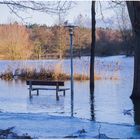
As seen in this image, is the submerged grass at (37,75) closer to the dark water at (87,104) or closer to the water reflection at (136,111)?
the dark water at (87,104)

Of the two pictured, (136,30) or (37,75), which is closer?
(136,30)

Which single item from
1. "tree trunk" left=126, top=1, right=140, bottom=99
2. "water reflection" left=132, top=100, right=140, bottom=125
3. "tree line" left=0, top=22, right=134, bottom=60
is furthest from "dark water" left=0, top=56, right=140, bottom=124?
"tree line" left=0, top=22, right=134, bottom=60

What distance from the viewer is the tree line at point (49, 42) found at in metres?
50.4

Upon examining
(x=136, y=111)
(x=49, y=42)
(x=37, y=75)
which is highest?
(x=49, y=42)

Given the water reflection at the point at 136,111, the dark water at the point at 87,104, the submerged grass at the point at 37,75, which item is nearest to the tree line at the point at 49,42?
the submerged grass at the point at 37,75

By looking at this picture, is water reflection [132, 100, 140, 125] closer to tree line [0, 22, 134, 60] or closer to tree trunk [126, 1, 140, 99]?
tree trunk [126, 1, 140, 99]

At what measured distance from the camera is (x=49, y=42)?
2643 inches

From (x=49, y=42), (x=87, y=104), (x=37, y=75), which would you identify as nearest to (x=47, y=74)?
(x=37, y=75)

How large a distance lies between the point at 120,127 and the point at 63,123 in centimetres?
149

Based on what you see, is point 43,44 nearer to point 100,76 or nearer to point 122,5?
point 100,76

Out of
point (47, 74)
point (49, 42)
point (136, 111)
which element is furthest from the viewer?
point (49, 42)

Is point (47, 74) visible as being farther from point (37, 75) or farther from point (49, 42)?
point (49, 42)

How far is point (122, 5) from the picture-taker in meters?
25.1

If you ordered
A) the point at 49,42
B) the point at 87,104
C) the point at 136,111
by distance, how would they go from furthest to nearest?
1. the point at 49,42
2. the point at 87,104
3. the point at 136,111
